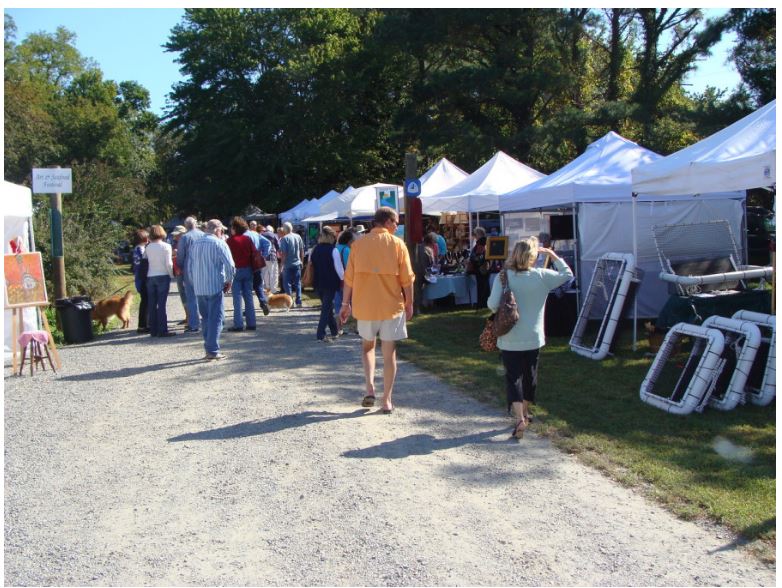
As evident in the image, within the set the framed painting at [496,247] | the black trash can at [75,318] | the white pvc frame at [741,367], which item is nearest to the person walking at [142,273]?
the black trash can at [75,318]

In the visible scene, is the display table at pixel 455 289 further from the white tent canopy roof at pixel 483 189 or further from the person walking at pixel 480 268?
the white tent canopy roof at pixel 483 189

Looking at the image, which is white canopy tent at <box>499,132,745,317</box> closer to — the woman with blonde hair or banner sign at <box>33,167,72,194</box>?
the woman with blonde hair

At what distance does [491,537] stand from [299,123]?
35.7 metres

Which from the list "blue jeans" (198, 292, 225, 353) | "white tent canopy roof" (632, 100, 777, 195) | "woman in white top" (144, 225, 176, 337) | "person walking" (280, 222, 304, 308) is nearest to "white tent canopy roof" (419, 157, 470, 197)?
"person walking" (280, 222, 304, 308)

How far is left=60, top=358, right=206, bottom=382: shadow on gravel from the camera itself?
887cm

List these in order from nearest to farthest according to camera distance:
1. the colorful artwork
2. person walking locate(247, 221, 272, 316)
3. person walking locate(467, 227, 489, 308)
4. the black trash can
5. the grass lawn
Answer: the grass lawn < the colorful artwork < the black trash can < person walking locate(247, 221, 272, 316) < person walking locate(467, 227, 489, 308)

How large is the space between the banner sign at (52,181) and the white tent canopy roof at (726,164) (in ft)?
26.5

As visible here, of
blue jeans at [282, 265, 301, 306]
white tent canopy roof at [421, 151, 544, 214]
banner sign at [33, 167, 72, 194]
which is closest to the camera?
banner sign at [33, 167, 72, 194]

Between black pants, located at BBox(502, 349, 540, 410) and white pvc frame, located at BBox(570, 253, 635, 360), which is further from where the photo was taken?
white pvc frame, located at BBox(570, 253, 635, 360)

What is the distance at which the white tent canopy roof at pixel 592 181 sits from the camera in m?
10.5

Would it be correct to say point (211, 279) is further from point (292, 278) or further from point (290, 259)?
point (292, 278)

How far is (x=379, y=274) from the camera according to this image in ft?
21.5

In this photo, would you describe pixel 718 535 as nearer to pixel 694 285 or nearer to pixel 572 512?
pixel 572 512

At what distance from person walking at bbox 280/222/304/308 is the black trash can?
4583 millimetres
